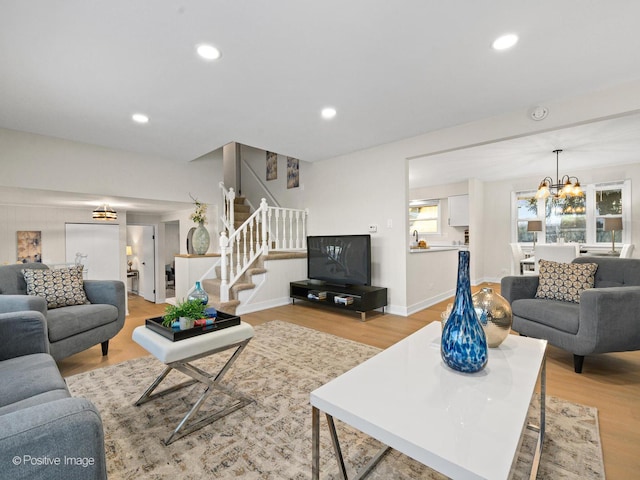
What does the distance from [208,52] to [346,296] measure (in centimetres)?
320

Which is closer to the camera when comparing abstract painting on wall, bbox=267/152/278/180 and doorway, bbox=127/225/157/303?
doorway, bbox=127/225/157/303

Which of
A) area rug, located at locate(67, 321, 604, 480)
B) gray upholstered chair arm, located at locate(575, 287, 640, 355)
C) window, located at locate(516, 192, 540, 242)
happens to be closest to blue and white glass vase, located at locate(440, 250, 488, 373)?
area rug, located at locate(67, 321, 604, 480)

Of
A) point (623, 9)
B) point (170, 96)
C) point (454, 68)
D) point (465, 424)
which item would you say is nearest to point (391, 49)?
point (454, 68)

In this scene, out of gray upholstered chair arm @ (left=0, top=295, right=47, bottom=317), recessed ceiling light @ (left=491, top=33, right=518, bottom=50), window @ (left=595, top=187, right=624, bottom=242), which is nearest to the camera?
recessed ceiling light @ (left=491, top=33, right=518, bottom=50)

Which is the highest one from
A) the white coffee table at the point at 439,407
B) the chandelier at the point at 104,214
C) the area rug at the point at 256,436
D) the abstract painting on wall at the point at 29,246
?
the chandelier at the point at 104,214

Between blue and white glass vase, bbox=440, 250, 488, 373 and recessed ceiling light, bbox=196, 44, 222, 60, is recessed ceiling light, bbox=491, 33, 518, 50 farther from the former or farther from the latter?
recessed ceiling light, bbox=196, 44, 222, 60

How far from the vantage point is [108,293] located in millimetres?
2996

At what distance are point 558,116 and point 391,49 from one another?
1.98 meters

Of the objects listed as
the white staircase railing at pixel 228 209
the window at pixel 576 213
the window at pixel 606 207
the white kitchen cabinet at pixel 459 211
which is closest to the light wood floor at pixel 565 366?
the white staircase railing at pixel 228 209

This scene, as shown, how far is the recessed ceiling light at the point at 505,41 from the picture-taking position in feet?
6.55

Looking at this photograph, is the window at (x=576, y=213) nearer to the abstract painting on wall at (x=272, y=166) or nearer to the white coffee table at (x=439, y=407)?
the abstract painting on wall at (x=272, y=166)

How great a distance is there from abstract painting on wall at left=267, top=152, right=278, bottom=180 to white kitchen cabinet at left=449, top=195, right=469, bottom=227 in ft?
13.9

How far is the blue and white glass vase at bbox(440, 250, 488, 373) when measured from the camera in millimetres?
1264

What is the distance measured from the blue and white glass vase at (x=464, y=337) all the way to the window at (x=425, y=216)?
6808 millimetres
